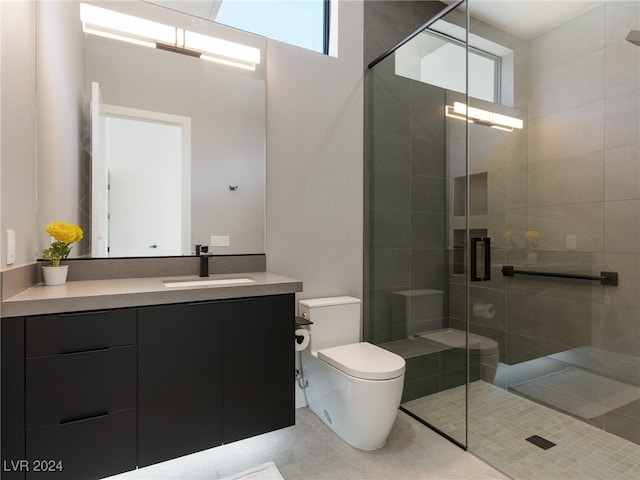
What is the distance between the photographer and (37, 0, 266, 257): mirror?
1.62m

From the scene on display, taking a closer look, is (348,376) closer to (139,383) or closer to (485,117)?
(139,383)

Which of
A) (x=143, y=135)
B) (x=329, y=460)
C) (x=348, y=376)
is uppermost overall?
(x=143, y=135)

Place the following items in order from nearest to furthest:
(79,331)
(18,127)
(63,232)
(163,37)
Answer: (79,331) < (18,127) < (63,232) < (163,37)

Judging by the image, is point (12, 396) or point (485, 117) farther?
point (485, 117)

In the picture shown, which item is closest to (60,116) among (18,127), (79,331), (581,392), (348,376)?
(18,127)

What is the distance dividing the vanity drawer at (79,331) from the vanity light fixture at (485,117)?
6.72ft

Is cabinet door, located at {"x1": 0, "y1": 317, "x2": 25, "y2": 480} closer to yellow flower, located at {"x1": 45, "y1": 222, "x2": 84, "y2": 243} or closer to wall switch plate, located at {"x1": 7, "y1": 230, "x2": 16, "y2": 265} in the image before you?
wall switch plate, located at {"x1": 7, "y1": 230, "x2": 16, "y2": 265}

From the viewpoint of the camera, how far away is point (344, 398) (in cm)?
179

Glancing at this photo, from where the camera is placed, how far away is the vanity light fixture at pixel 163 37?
173 cm

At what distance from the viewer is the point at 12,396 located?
44.3 inches

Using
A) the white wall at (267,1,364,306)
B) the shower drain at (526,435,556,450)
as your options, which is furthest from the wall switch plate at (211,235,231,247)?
the shower drain at (526,435,556,450)

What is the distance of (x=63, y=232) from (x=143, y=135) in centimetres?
64

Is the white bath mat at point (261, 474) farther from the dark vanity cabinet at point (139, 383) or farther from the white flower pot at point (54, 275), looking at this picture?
the white flower pot at point (54, 275)

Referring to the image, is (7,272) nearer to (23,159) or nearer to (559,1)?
(23,159)
